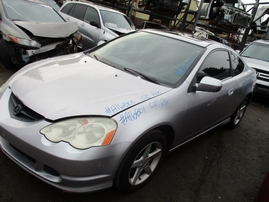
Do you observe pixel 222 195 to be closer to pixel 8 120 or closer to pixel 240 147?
pixel 240 147

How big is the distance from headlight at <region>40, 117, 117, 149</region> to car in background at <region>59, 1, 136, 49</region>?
520cm

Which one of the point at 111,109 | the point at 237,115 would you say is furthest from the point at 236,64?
the point at 111,109

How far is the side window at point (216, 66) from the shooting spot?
2.80m

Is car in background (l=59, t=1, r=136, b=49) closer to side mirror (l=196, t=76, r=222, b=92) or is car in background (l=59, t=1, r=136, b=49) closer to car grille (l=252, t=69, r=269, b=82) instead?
car grille (l=252, t=69, r=269, b=82)

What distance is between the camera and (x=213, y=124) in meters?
3.37

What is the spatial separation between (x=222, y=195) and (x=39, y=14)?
5.59 meters

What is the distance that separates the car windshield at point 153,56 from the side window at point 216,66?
17cm

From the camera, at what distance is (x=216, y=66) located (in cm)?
312

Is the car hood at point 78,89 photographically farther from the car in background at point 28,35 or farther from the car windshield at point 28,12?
the car windshield at point 28,12

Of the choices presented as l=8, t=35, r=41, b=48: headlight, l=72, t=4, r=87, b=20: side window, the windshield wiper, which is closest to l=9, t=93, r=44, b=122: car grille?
the windshield wiper

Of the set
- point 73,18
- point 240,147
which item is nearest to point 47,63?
point 240,147

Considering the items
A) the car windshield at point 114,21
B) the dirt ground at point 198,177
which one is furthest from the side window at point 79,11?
the dirt ground at point 198,177

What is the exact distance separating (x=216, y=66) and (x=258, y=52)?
216 inches

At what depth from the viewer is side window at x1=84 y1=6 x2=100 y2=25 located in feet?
23.8
